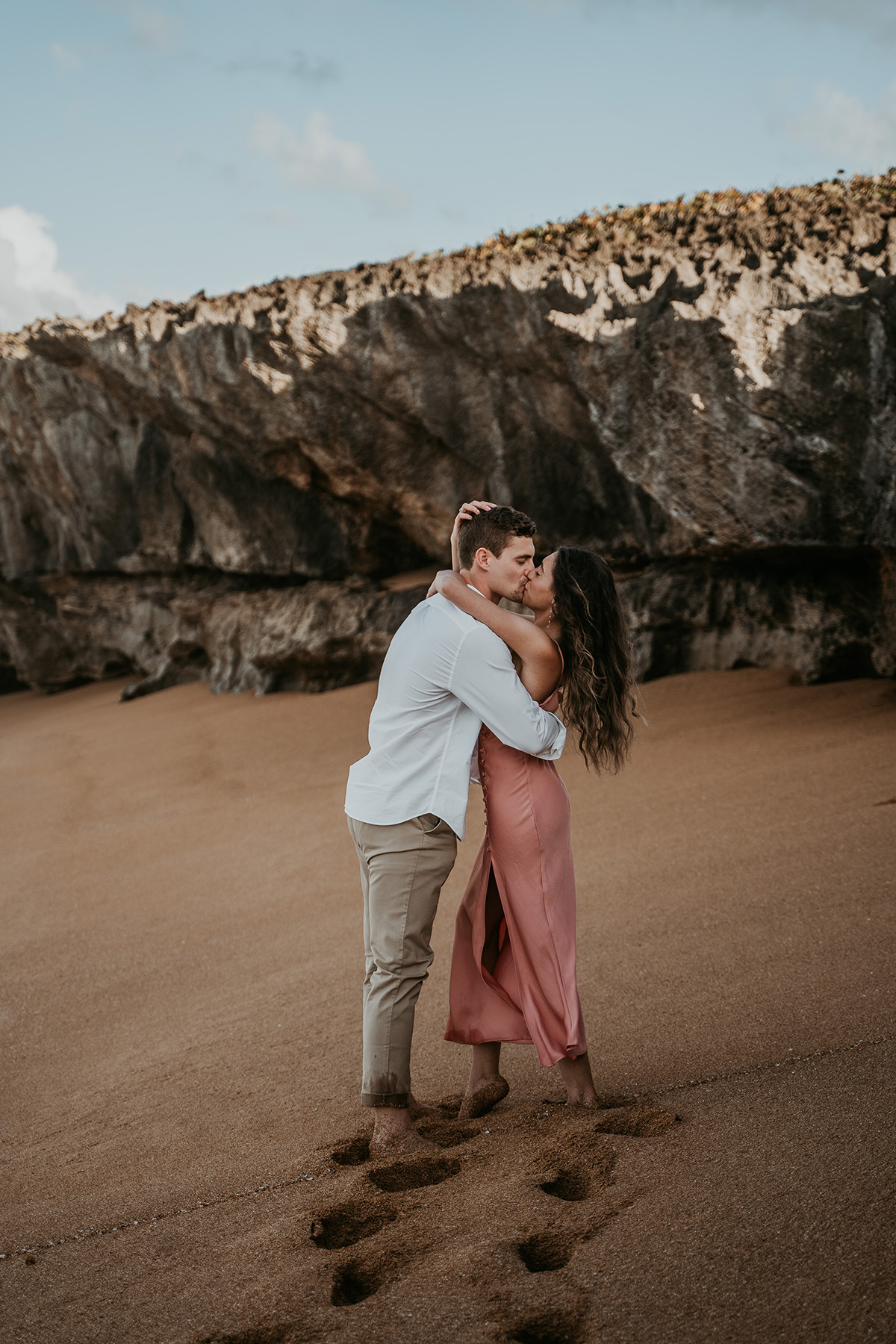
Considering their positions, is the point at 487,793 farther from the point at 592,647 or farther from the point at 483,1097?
the point at 483,1097

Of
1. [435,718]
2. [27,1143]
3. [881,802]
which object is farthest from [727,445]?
[27,1143]

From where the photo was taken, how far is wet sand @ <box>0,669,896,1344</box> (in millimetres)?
2201

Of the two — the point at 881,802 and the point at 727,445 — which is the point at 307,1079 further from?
the point at 727,445

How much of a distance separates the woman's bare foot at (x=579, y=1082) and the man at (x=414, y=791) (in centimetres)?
52

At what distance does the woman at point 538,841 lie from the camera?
315 centimetres

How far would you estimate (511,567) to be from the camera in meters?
3.24

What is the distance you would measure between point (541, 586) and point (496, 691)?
0.50m

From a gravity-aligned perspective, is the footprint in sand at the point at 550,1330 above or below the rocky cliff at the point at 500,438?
below

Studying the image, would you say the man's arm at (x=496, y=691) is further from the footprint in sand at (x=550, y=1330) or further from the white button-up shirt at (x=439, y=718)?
the footprint in sand at (x=550, y=1330)

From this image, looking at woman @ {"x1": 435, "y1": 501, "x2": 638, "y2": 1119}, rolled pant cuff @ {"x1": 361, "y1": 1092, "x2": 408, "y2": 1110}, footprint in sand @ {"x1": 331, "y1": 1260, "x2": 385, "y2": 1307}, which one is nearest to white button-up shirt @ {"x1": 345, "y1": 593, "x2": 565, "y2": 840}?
woman @ {"x1": 435, "y1": 501, "x2": 638, "y2": 1119}

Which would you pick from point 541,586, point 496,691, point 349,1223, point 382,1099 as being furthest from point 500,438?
point 349,1223

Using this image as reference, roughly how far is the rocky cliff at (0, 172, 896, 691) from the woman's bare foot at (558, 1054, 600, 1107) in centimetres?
537

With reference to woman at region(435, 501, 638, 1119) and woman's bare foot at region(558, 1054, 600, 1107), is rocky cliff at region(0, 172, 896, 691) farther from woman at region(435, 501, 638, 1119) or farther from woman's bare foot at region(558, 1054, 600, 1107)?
woman's bare foot at region(558, 1054, 600, 1107)

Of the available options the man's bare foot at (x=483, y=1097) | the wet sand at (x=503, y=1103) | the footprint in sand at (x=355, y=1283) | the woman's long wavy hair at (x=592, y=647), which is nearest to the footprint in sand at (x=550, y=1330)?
the wet sand at (x=503, y=1103)
